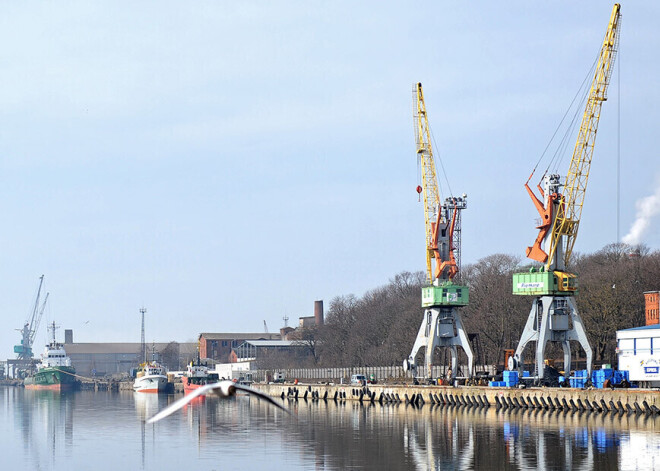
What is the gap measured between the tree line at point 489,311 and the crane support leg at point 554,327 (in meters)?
13.2

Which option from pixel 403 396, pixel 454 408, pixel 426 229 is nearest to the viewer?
pixel 454 408

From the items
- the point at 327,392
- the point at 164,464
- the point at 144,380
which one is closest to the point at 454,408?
the point at 327,392

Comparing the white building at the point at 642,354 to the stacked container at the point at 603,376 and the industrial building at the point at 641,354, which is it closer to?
the industrial building at the point at 641,354

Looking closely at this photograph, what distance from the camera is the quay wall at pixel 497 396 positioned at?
71.6m

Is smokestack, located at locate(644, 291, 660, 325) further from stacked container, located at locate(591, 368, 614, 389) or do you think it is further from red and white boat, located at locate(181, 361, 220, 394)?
red and white boat, located at locate(181, 361, 220, 394)

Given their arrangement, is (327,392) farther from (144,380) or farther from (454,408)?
(144,380)

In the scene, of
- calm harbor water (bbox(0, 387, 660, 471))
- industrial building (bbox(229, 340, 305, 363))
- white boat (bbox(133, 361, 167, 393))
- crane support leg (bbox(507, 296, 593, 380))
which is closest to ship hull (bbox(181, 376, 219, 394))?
white boat (bbox(133, 361, 167, 393))

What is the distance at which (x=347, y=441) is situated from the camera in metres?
59.2

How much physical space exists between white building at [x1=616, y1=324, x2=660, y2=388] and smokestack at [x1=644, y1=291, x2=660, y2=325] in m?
22.1

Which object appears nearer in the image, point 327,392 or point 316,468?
point 316,468

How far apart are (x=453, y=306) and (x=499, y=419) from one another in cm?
3111

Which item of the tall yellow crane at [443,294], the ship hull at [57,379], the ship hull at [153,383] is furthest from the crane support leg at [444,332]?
the ship hull at [57,379]

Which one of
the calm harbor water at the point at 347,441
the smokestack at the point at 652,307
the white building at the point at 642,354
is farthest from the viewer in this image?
the smokestack at the point at 652,307

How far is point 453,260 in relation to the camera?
106 meters
